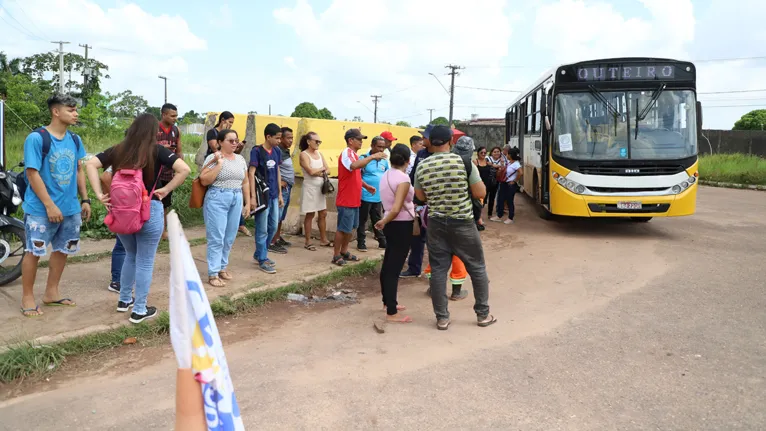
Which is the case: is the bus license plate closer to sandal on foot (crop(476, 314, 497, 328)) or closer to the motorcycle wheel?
sandal on foot (crop(476, 314, 497, 328))

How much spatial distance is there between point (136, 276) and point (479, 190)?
310cm

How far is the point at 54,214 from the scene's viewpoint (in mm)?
4828

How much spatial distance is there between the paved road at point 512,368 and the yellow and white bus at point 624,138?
102 inches

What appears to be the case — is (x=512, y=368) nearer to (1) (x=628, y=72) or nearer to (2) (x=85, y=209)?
(2) (x=85, y=209)

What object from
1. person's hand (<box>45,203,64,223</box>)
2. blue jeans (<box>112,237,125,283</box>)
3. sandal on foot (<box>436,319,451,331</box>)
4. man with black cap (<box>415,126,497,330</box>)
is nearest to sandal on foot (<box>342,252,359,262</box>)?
man with black cap (<box>415,126,497,330</box>)

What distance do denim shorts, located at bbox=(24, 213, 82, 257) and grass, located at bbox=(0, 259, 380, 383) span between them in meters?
0.90

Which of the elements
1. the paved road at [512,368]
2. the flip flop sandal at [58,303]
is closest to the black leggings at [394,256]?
the paved road at [512,368]

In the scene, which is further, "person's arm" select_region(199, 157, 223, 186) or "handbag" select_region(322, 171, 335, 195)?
"handbag" select_region(322, 171, 335, 195)

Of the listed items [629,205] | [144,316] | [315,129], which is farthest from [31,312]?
[629,205]

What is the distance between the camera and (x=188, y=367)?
2096 mm

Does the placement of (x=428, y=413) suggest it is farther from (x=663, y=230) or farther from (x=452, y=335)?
(x=663, y=230)

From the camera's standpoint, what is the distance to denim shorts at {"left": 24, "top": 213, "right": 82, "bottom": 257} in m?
4.88

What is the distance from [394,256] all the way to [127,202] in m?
2.36

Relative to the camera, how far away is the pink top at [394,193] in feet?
17.8
